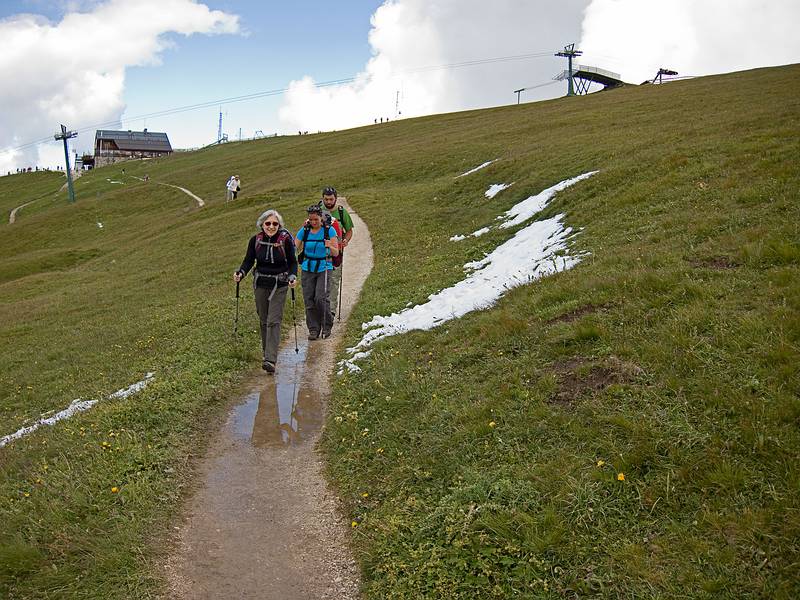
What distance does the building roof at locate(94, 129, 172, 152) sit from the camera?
14362 centimetres

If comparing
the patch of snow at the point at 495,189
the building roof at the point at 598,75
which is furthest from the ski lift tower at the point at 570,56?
the patch of snow at the point at 495,189

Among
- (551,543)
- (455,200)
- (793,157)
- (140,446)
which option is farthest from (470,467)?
(455,200)

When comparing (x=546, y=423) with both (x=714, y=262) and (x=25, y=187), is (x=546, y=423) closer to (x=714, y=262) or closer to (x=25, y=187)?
(x=714, y=262)

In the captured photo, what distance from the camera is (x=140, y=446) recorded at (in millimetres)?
7727

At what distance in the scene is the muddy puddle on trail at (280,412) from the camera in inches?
339

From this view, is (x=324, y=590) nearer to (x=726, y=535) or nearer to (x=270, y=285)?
(x=726, y=535)

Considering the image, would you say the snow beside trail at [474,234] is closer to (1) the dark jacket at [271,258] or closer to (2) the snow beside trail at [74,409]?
(1) the dark jacket at [271,258]

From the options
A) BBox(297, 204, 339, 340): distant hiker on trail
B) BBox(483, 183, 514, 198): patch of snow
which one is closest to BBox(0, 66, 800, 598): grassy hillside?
BBox(297, 204, 339, 340): distant hiker on trail

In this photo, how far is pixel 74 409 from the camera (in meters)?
11.1

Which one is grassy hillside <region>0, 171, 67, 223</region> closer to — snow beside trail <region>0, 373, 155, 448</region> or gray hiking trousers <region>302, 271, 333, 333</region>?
snow beside trail <region>0, 373, 155, 448</region>

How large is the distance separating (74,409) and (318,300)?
17.3 feet

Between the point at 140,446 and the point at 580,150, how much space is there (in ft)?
78.3

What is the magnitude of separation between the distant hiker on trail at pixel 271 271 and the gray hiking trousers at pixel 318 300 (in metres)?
1.59

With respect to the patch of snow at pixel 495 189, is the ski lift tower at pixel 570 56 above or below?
above
